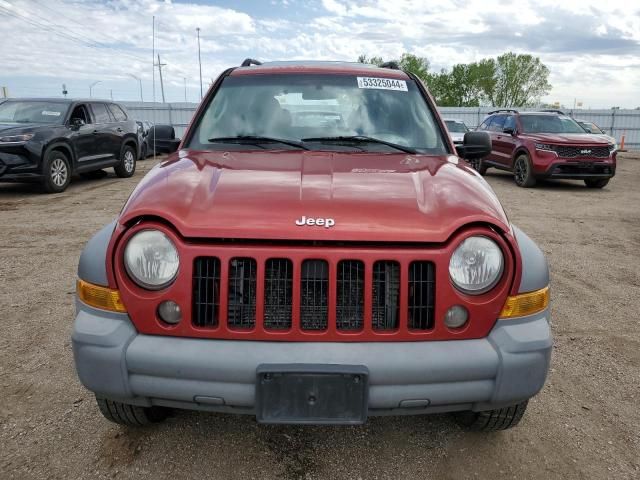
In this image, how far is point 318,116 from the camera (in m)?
3.19

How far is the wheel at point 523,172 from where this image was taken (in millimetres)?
11844

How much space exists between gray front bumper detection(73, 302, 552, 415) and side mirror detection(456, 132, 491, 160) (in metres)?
1.88

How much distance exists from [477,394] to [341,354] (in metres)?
0.54

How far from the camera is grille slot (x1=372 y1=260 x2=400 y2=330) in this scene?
79.9 inches

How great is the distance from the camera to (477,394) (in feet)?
6.48

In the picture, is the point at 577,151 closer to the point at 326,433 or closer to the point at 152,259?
the point at 326,433

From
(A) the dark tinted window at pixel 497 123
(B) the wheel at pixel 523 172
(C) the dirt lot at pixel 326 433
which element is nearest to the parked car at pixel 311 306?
(C) the dirt lot at pixel 326 433

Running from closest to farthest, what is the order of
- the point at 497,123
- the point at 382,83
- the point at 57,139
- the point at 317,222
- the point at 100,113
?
the point at 317,222 → the point at 382,83 → the point at 57,139 → the point at 100,113 → the point at 497,123

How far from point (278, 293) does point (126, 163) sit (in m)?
11.8

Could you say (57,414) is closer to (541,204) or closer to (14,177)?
(14,177)

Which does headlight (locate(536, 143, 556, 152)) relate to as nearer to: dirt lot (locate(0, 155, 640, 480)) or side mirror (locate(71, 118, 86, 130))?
dirt lot (locate(0, 155, 640, 480))

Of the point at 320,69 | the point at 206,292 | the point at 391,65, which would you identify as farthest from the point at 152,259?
the point at 391,65

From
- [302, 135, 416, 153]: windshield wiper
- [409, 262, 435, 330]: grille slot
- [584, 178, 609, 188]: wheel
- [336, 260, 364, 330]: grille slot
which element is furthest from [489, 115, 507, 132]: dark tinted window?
[336, 260, 364, 330]: grille slot

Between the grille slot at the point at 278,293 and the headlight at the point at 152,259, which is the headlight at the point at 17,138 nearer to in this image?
the headlight at the point at 152,259
